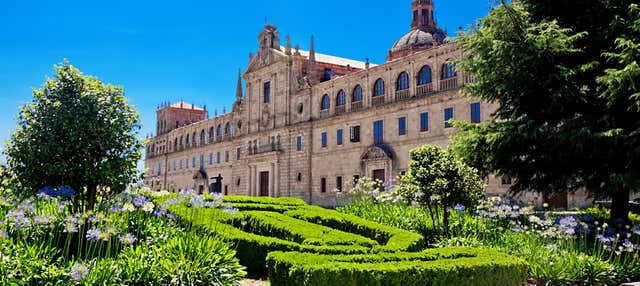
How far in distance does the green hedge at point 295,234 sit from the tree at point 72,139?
5.13 feet

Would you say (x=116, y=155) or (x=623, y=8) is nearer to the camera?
(x=116, y=155)

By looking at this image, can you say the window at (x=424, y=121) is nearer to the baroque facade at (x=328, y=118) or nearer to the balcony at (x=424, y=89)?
the baroque facade at (x=328, y=118)

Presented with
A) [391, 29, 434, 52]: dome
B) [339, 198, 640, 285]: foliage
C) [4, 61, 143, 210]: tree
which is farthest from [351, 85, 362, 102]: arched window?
[4, 61, 143, 210]: tree

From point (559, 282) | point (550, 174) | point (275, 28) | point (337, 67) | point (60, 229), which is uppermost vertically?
point (275, 28)

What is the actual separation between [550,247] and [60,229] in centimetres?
823

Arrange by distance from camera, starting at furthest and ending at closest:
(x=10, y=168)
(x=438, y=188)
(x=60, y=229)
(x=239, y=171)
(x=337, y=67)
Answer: (x=239, y=171) → (x=337, y=67) → (x=438, y=188) → (x=10, y=168) → (x=60, y=229)

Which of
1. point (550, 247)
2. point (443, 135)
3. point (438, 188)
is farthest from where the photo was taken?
point (443, 135)

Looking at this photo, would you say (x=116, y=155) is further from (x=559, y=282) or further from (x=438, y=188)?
(x=559, y=282)

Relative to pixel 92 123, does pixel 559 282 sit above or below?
below

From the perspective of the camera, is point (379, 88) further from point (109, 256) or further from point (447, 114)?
point (109, 256)

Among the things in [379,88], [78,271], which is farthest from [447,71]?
[78,271]

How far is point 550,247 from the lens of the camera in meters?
9.02

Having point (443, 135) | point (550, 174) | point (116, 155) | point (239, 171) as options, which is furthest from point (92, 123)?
point (239, 171)

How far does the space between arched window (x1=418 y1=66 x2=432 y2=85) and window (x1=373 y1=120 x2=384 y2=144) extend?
4.36m
